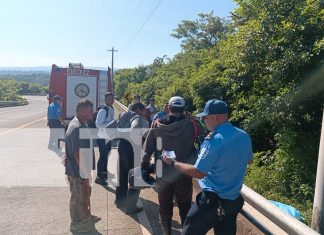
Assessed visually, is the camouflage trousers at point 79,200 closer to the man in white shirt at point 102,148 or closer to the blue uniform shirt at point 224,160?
the blue uniform shirt at point 224,160

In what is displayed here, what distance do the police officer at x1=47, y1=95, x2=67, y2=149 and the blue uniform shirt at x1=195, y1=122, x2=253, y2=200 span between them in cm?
934

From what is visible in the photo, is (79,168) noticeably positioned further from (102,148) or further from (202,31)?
(202,31)

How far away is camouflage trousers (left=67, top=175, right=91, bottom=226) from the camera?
4.98 meters

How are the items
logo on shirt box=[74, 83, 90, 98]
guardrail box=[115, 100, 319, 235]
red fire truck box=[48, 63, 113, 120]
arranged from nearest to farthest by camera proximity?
guardrail box=[115, 100, 319, 235] < red fire truck box=[48, 63, 113, 120] < logo on shirt box=[74, 83, 90, 98]

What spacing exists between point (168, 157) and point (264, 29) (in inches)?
157

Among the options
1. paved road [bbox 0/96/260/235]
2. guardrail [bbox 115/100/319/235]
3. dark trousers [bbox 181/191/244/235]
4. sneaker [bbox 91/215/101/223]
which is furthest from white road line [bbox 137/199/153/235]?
dark trousers [bbox 181/191/244/235]

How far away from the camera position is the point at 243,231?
4.38 meters

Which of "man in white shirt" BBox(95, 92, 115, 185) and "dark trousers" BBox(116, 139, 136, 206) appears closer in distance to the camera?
"dark trousers" BBox(116, 139, 136, 206)

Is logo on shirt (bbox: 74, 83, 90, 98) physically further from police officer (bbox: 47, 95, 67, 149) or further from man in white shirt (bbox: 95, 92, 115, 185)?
man in white shirt (bbox: 95, 92, 115, 185)

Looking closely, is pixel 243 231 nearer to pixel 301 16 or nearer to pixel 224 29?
pixel 301 16

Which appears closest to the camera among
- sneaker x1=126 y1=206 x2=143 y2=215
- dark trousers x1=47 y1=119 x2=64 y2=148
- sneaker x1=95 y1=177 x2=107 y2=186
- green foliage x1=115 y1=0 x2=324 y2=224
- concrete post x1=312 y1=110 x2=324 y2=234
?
concrete post x1=312 y1=110 x2=324 y2=234

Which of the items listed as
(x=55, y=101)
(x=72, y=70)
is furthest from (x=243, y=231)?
(x=72, y=70)

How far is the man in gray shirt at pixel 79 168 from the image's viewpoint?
4.80 metres

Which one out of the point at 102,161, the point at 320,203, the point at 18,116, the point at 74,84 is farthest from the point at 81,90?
the point at 18,116
